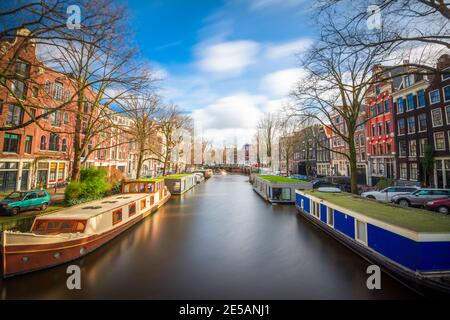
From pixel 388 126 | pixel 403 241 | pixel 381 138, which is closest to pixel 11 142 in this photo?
pixel 403 241

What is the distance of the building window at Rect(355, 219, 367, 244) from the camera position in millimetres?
8180

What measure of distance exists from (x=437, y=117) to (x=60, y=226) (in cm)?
3651

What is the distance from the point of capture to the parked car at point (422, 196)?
1684cm

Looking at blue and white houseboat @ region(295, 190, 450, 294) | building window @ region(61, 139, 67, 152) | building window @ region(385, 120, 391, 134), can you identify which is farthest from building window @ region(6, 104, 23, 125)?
building window @ region(385, 120, 391, 134)

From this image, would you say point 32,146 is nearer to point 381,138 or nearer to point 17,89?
point 17,89

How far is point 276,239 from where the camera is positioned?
10.9 m

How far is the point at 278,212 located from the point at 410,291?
10.8 meters

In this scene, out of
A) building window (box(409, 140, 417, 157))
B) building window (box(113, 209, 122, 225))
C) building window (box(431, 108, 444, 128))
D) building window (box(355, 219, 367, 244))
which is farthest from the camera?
building window (box(409, 140, 417, 157))

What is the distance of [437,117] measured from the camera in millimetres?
24891

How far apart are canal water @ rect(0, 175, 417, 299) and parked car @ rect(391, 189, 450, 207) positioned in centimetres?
1107

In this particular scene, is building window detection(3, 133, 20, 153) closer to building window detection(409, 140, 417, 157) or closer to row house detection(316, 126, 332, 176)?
building window detection(409, 140, 417, 157)

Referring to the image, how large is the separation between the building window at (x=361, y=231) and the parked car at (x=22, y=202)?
701 inches

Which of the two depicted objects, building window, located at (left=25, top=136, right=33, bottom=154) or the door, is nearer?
the door

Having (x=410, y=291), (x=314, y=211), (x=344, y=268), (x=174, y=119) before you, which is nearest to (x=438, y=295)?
(x=410, y=291)
